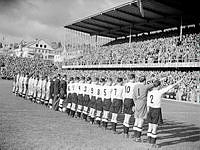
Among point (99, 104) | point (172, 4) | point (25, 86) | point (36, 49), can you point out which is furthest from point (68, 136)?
point (36, 49)

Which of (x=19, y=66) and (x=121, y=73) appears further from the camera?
(x=19, y=66)

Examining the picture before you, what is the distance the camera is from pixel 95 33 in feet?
181

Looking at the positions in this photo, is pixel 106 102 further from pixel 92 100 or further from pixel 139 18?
pixel 139 18

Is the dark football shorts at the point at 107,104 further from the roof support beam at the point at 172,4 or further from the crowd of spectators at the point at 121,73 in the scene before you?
the roof support beam at the point at 172,4

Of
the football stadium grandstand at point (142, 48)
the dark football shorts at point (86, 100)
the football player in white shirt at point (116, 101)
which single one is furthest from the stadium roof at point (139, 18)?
the football player in white shirt at point (116, 101)

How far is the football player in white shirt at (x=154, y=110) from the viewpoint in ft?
27.7

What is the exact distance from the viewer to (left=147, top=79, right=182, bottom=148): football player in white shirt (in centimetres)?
843

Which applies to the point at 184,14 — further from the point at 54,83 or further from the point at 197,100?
the point at 54,83

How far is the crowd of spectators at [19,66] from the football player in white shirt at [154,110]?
4431cm

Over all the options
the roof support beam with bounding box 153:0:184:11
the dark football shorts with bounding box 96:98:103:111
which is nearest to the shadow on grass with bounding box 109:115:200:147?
the dark football shorts with bounding box 96:98:103:111

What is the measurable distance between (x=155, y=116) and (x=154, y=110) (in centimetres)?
18

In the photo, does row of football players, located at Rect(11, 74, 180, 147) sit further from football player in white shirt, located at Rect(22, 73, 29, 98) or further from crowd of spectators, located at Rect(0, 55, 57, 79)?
crowd of spectators, located at Rect(0, 55, 57, 79)

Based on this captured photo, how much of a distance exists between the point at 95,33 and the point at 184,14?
2257 cm

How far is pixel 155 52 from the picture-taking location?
36781mm
